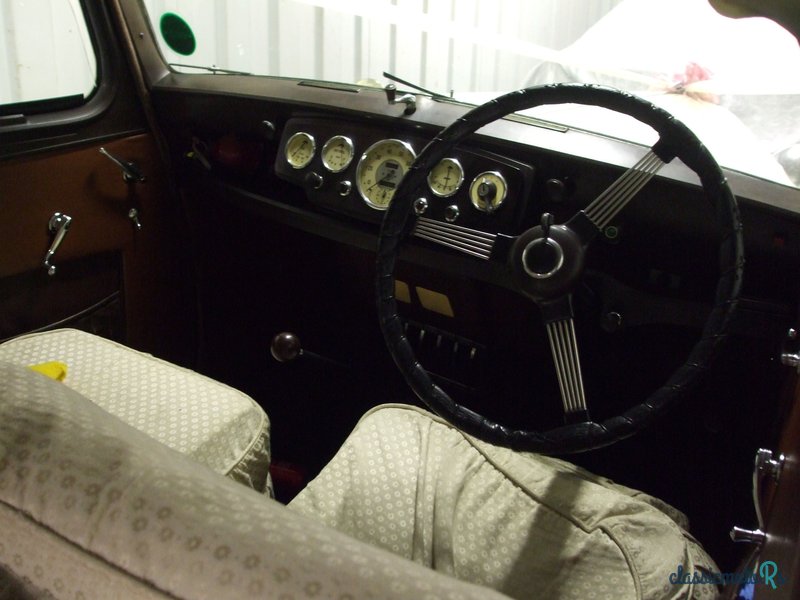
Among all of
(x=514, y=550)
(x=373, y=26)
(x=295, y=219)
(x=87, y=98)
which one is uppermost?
(x=373, y=26)

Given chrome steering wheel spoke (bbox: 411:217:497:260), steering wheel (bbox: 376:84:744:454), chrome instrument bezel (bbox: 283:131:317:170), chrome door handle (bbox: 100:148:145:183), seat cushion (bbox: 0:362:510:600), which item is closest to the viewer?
seat cushion (bbox: 0:362:510:600)

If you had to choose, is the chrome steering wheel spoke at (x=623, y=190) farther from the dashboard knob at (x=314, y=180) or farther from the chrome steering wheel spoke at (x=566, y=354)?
the dashboard knob at (x=314, y=180)

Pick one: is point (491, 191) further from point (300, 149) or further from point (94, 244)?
point (94, 244)

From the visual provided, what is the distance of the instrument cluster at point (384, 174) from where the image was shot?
112 centimetres

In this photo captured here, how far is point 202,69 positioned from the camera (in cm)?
164

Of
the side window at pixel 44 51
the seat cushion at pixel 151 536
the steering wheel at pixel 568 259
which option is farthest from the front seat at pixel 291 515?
the side window at pixel 44 51

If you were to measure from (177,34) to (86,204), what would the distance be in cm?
48

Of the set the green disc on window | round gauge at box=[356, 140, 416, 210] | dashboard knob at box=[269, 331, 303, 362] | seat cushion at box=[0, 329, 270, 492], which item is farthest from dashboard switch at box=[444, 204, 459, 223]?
the green disc on window

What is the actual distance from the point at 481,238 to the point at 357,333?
0.66m

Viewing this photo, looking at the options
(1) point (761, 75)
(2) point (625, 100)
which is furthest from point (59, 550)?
(1) point (761, 75)

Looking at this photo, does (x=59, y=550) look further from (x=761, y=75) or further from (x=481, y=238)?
(x=761, y=75)

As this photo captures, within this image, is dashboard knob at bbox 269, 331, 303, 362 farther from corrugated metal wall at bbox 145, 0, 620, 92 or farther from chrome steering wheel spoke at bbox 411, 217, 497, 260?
corrugated metal wall at bbox 145, 0, 620, 92

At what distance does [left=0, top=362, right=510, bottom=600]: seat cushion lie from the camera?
40cm

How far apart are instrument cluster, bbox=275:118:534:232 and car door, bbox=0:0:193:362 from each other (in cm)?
39
